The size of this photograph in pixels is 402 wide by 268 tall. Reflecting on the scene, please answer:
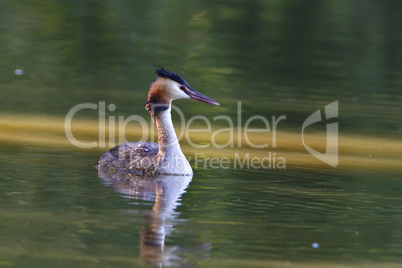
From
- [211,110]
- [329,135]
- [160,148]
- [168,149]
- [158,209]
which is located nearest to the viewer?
[158,209]

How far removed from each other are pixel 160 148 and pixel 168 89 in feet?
2.69

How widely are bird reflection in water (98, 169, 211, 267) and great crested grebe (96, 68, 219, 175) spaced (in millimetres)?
131

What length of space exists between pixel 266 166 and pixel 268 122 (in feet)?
11.3

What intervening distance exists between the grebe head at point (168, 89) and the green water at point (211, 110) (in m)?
1.07

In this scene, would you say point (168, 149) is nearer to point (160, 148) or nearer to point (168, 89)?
point (160, 148)

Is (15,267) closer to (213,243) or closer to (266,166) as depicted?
(213,243)

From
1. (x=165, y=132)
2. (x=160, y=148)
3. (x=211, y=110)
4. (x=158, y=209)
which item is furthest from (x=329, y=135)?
(x=158, y=209)

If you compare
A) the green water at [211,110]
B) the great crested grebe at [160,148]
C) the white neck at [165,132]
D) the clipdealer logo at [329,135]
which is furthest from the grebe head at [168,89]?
the clipdealer logo at [329,135]

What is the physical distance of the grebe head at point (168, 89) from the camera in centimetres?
1204

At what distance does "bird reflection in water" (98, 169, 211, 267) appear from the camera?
Result: 7.80 meters

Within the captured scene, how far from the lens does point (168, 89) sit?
12055mm

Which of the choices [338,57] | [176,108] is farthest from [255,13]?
[176,108]

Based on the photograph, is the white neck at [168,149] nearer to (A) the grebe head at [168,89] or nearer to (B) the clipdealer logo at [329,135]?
(A) the grebe head at [168,89]

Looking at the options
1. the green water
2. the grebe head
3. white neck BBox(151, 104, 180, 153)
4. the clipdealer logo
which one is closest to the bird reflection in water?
the green water
